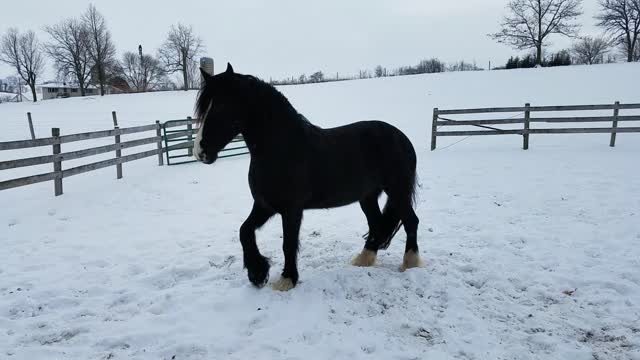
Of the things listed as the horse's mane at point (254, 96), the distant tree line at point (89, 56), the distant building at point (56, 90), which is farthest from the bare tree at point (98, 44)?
the horse's mane at point (254, 96)

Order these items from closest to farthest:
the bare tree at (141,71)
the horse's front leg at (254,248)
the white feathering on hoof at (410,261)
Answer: the horse's front leg at (254,248), the white feathering on hoof at (410,261), the bare tree at (141,71)

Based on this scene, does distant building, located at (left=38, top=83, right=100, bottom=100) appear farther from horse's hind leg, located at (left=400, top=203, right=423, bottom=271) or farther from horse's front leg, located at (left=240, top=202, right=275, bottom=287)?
horse's hind leg, located at (left=400, top=203, right=423, bottom=271)

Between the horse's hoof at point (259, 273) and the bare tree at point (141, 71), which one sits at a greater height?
the bare tree at point (141, 71)

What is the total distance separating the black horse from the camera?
3.11 meters

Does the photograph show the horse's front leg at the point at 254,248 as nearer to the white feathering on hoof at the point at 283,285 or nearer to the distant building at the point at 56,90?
the white feathering on hoof at the point at 283,285

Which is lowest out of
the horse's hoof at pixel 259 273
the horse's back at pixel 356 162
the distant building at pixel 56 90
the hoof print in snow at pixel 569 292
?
the hoof print in snow at pixel 569 292

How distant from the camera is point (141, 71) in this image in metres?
62.9

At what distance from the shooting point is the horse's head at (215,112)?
3.06 metres

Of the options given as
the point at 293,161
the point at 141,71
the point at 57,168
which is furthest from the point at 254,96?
the point at 141,71

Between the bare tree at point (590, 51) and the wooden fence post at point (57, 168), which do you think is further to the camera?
the bare tree at point (590, 51)

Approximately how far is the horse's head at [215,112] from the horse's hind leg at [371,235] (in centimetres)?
159

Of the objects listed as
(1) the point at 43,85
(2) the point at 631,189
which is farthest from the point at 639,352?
(1) the point at 43,85

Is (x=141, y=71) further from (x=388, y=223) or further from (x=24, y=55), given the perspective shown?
(x=388, y=223)

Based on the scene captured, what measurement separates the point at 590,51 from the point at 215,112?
59.5 m
